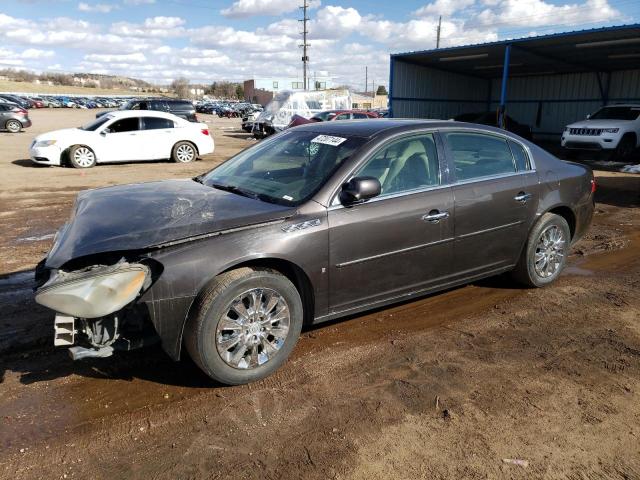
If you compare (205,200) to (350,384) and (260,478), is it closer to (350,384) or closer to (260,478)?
(350,384)

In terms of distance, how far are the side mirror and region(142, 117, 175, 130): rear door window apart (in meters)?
12.2

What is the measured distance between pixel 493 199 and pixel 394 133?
109 centimetres

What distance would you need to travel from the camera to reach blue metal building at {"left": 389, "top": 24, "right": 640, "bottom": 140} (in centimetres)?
1869

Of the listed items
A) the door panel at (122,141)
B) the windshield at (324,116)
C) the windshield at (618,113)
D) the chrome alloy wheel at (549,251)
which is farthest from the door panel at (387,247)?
the windshield at (324,116)

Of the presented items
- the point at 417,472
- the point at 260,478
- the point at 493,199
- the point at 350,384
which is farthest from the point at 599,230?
the point at 260,478

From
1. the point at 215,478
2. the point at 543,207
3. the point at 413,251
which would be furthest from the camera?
the point at 543,207

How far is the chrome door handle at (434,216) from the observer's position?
3950mm

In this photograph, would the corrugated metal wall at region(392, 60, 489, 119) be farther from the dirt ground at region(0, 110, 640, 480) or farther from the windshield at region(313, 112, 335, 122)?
the dirt ground at region(0, 110, 640, 480)

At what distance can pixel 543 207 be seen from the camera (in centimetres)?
477

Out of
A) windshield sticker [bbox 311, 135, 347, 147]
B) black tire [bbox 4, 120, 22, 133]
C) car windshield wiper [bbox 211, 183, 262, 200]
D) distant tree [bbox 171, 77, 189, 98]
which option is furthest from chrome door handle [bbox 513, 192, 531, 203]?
distant tree [bbox 171, 77, 189, 98]

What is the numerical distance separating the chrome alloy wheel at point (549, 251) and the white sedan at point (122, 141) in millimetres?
12129

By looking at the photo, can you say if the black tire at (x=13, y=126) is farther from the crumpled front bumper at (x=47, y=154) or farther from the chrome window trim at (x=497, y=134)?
the chrome window trim at (x=497, y=134)

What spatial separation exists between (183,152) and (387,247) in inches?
498

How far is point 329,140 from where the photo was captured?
4.11 m
